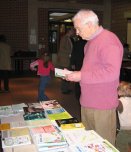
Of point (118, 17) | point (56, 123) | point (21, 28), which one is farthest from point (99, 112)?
point (118, 17)

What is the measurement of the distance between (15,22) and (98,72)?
10.6m

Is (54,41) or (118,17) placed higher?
(118,17)

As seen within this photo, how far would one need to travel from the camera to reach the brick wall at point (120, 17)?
1342 cm

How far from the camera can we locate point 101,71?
2.26m

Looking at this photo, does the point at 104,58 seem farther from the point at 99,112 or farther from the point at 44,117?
the point at 44,117

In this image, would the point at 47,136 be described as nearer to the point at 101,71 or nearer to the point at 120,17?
the point at 101,71

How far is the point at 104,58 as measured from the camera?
226 cm

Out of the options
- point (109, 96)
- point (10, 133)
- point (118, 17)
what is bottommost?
point (10, 133)

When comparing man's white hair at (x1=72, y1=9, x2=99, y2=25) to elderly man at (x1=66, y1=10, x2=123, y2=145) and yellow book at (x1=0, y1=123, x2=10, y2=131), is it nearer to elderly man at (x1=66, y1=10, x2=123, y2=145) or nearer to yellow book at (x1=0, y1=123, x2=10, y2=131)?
elderly man at (x1=66, y1=10, x2=123, y2=145)

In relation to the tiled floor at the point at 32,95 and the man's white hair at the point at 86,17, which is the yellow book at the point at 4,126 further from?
the tiled floor at the point at 32,95

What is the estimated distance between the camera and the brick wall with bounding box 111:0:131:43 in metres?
13.4

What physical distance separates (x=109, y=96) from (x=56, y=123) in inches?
19.2

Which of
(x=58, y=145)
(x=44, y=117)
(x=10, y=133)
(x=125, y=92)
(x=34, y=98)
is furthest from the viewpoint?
(x=34, y=98)

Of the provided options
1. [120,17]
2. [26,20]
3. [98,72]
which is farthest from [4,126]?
[120,17]
